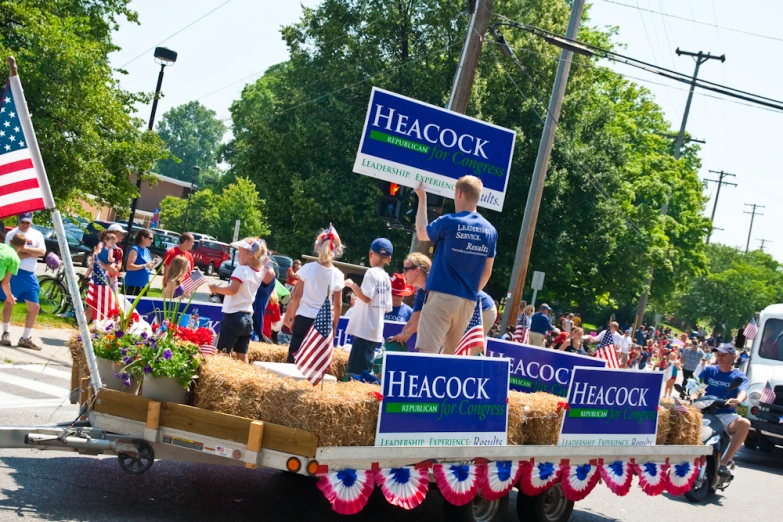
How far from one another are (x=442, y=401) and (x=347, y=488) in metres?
0.95

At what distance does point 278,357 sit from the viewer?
28.6 feet

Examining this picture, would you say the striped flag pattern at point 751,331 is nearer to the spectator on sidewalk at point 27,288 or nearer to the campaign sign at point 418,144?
the campaign sign at point 418,144

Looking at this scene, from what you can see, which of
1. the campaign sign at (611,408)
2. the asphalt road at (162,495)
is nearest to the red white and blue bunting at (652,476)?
the campaign sign at (611,408)

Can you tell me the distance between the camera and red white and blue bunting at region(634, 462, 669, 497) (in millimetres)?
7945

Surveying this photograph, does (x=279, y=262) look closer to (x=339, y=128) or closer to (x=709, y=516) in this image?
(x=339, y=128)

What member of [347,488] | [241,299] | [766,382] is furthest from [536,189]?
[347,488]

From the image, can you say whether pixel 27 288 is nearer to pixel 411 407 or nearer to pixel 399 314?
pixel 399 314

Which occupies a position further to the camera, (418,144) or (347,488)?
(418,144)

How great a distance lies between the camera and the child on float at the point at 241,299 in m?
8.27

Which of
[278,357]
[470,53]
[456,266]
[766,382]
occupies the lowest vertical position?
[278,357]

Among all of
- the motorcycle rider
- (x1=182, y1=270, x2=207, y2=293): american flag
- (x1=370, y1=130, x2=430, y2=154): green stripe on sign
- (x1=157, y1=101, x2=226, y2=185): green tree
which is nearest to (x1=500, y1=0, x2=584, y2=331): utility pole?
the motorcycle rider

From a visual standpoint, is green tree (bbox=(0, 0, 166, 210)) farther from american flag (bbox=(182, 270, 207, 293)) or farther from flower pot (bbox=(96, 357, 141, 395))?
flower pot (bbox=(96, 357, 141, 395))

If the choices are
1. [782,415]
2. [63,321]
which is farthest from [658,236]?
[63,321]

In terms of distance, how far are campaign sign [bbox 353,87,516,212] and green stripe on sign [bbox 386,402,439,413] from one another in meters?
4.70
